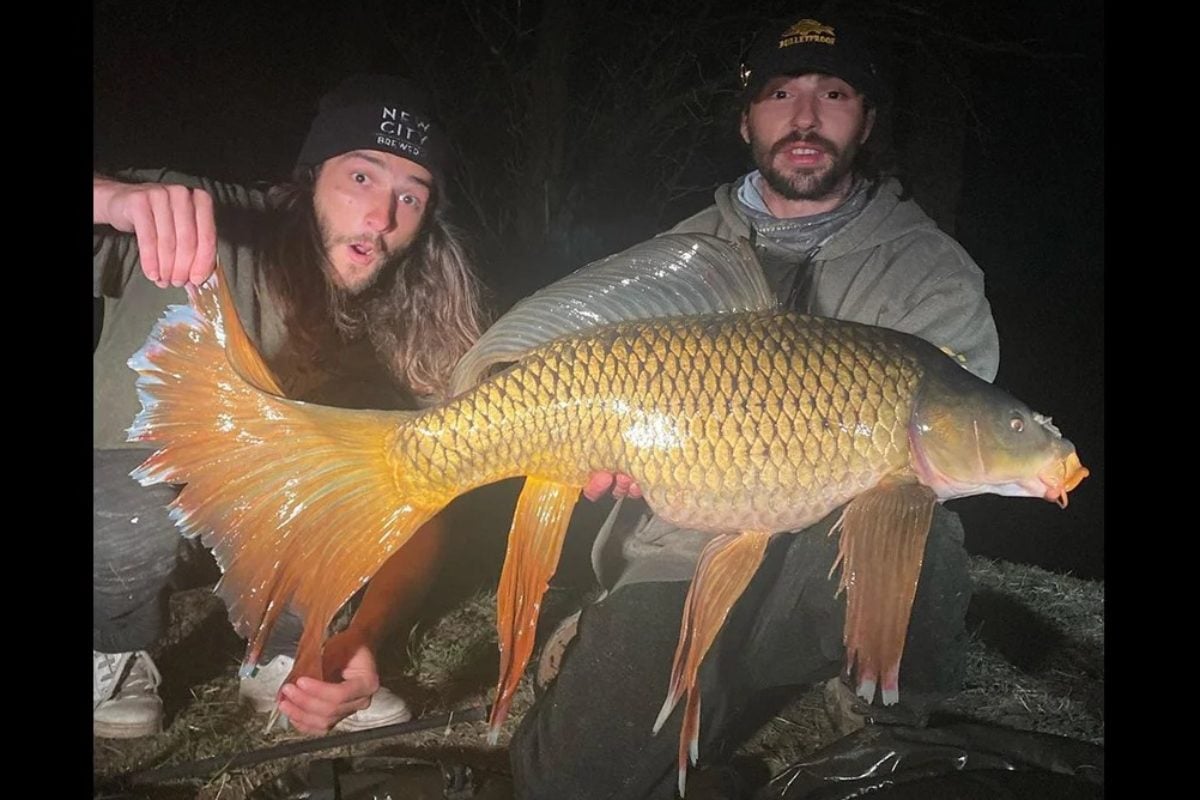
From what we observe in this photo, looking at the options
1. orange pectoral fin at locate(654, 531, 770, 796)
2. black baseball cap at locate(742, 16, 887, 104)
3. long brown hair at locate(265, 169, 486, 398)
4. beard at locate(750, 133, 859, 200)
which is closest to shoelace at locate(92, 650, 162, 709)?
long brown hair at locate(265, 169, 486, 398)

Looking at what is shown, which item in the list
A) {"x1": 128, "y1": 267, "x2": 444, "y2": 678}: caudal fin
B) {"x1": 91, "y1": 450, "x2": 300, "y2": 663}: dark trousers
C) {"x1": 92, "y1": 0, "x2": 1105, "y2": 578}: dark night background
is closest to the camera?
{"x1": 128, "y1": 267, "x2": 444, "y2": 678}: caudal fin

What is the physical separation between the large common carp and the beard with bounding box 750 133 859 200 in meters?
0.34

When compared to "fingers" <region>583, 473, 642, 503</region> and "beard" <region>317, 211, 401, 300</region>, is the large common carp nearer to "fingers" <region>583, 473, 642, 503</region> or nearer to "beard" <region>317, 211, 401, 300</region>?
"fingers" <region>583, 473, 642, 503</region>

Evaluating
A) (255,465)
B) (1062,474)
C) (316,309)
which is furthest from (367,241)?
(1062,474)

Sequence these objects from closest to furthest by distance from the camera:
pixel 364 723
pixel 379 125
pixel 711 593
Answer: pixel 711 593 → pixel 379 125 → pixel 364 723

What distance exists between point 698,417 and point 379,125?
0.73 metres

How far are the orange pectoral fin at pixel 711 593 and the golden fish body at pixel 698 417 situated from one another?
0.09m

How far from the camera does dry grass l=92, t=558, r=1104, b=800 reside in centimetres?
141

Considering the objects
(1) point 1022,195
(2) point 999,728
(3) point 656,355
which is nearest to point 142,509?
(3) point 656,355

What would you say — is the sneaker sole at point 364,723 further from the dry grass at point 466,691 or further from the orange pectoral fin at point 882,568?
the orange pectoral fin at point 882,568

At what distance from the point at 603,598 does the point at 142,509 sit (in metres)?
0.80

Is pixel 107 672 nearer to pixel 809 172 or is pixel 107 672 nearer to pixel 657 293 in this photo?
pixel 657 293

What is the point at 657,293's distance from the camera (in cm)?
119

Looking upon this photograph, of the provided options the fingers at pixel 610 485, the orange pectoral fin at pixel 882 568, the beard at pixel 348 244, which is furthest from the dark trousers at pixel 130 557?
the orange pectoral fin at pixel 882 568
